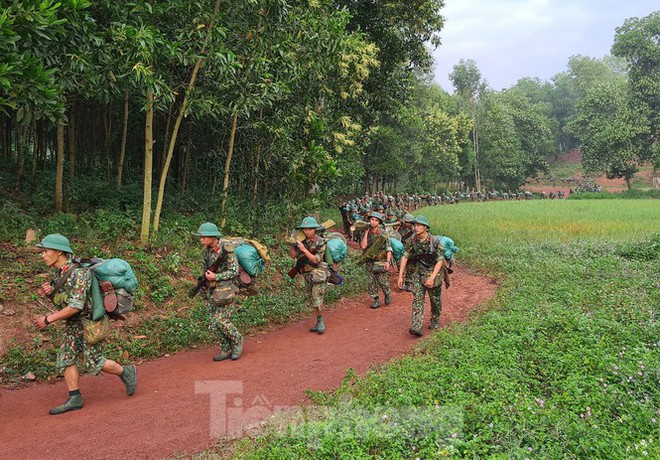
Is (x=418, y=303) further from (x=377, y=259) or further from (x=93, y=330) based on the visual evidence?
(x=93, y=330)

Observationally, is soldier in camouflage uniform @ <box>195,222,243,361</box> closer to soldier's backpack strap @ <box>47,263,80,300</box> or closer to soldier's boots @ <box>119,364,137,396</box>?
soldier's boots @ <box>119,364,137,396</box>

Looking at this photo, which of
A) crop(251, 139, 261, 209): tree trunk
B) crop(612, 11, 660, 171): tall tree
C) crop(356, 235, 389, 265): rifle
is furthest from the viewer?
crop(612, 11, 660, 171): tall tree

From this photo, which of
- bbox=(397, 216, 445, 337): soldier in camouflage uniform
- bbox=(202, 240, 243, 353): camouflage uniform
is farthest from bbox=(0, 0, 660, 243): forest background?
bbox=(397, 216, 445, 337): soldier in camouflage uniform

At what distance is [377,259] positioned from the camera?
8.52m

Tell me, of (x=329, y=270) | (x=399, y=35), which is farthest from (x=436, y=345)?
(x=399, y=35)

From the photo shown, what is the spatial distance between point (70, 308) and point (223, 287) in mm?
1777

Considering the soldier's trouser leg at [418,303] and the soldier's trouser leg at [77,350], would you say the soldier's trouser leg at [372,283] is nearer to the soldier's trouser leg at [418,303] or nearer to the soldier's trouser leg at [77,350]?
the soldier's trouser leg at [418,303]

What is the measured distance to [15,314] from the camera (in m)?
5.79

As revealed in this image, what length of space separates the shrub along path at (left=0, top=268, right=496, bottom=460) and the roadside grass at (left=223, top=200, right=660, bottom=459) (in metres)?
0.47

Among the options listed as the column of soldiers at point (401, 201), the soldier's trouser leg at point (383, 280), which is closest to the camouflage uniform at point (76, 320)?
the soldier's trouser leg at point (383, 280)

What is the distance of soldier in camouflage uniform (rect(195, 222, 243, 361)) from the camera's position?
5.45 meters

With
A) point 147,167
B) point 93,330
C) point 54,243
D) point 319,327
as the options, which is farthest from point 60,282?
point 147,167

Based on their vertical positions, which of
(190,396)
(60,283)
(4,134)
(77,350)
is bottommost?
(190,396)

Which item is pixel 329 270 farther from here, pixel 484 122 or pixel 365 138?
pixel 484 122
